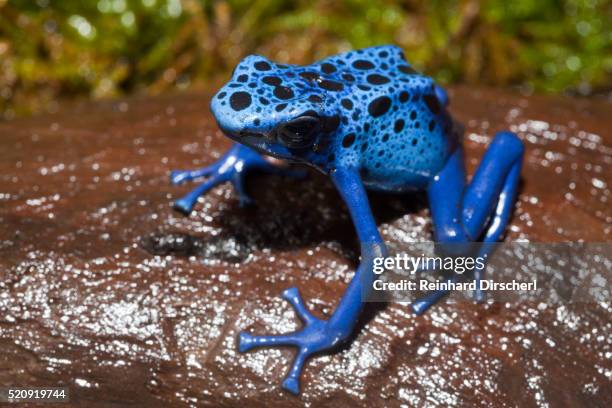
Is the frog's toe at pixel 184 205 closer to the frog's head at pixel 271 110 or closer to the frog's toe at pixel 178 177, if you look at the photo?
the frog's toe at pixel 178 177

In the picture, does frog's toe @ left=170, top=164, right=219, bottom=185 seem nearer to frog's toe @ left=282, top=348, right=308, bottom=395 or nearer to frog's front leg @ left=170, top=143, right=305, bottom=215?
frog's front leg @ left=170, top=143, right=305, bottom=215

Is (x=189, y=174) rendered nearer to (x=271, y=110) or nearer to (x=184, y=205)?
(x=184, y=205)

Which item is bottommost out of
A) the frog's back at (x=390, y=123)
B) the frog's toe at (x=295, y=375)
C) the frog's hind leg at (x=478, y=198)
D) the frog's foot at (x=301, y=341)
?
the frog's toe at (x=295, y=375)

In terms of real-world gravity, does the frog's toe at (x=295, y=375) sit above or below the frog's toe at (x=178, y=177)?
below

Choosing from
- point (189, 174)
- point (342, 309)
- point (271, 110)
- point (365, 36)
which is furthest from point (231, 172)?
point (365, 36)

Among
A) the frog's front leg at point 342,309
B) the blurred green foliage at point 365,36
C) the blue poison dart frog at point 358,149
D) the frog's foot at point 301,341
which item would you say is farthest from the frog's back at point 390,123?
the blurred green foliage at point 365,36

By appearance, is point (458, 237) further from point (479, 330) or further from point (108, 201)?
point (108, 201)
